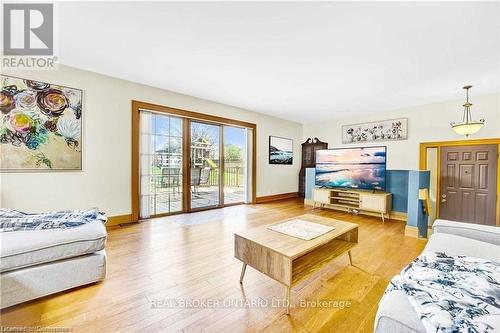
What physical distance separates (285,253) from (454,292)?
858 mm

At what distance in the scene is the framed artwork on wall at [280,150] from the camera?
19.2ft

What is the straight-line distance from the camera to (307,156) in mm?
6535

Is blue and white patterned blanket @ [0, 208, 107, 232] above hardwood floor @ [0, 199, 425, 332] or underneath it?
above

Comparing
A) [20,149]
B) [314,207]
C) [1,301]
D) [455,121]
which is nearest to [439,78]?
[455,121]

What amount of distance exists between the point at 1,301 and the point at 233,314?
5.16 feet

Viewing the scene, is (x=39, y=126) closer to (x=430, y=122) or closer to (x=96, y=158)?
(x=96, y=158)

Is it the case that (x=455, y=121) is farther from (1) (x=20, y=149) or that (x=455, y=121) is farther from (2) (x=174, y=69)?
(1) (x=20, y=149)

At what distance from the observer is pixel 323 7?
174 centimetres

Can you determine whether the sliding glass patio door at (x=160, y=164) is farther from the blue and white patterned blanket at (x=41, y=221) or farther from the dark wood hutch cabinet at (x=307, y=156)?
the dark wood hutch cabinet at (x=307, y=156)

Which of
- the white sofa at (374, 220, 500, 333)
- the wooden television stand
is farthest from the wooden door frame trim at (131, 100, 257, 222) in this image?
the white sofa at (374, 220, 500, 333)

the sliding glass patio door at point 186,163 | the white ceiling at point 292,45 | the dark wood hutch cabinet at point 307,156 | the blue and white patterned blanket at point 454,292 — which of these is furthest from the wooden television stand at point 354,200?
the blue and white patterned blanket at point 454,292

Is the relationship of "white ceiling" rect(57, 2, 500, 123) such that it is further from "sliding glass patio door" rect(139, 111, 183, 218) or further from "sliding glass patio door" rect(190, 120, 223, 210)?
"sliding glass patio door" rect(190, 120, 223, 210)

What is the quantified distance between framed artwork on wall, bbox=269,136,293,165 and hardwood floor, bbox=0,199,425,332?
3.42 metres

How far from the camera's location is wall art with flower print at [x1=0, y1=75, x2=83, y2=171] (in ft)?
8.45
